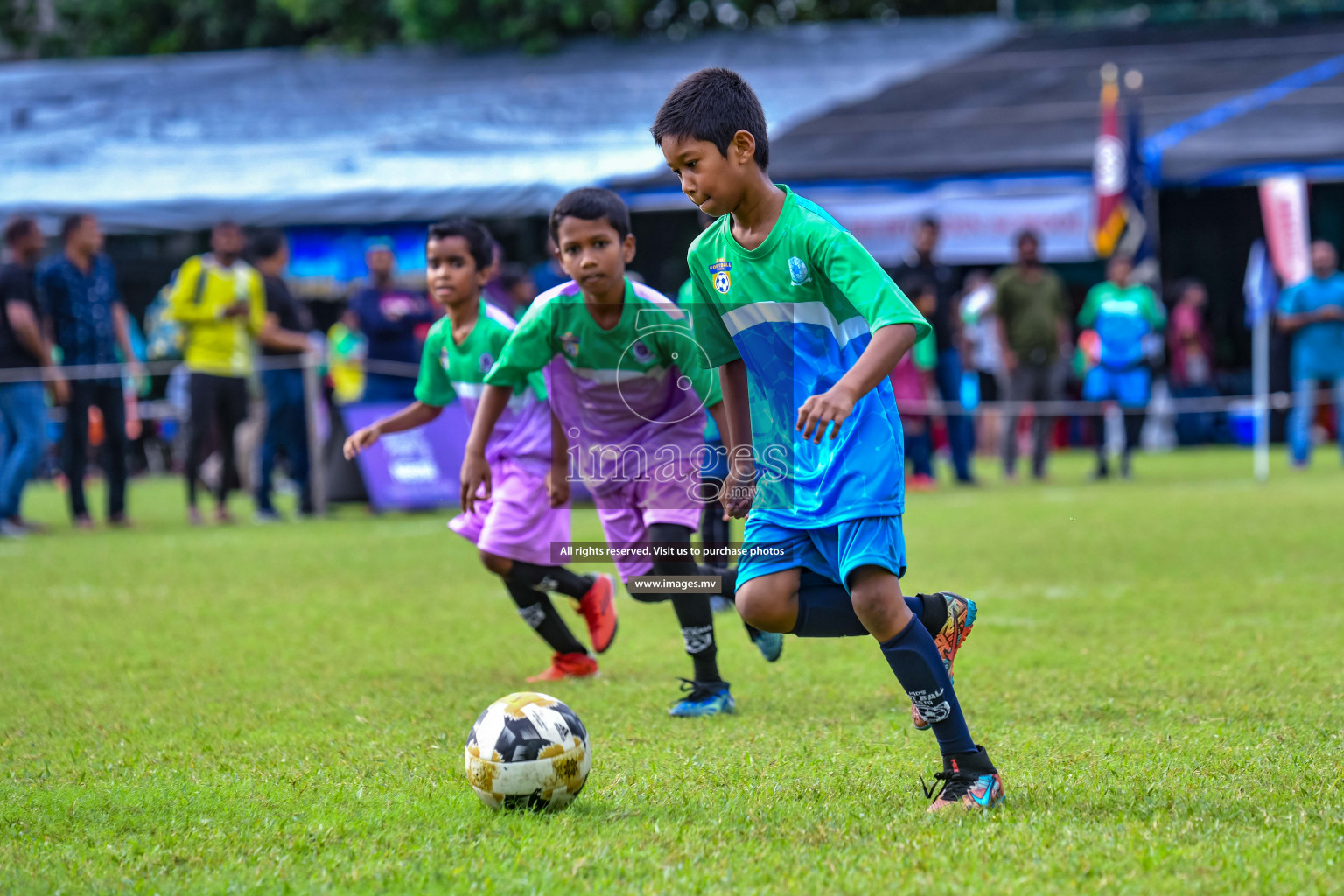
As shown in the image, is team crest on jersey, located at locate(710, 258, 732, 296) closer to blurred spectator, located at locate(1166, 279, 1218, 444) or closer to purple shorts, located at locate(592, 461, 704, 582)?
purple shorts, located at locate(592, 461, 704, 582)

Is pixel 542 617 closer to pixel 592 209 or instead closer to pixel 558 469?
pixel 558 469

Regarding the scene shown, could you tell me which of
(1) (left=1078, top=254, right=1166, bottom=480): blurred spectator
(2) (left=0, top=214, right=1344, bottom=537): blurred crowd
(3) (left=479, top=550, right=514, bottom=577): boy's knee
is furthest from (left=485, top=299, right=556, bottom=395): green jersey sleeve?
(1) (left=1078, top=254, right=1166, bottom=480): blurred spectator

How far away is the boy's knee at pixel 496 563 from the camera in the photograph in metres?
5.43

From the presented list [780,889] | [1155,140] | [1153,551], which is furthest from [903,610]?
[1155,140]

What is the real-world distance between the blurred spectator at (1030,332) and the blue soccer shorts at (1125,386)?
469 mm

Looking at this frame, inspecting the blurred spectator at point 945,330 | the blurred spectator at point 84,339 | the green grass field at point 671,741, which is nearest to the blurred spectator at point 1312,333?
the blurred spectator at point 945,330

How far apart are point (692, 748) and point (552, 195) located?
15.1 meters

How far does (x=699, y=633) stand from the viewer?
4996 mm

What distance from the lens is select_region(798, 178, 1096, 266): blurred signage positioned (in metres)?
17.3

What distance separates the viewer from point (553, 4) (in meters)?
26.7

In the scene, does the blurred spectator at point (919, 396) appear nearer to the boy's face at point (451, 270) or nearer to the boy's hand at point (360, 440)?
the boy's face at point (451, 270)

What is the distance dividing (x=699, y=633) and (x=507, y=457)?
1116 millimetres

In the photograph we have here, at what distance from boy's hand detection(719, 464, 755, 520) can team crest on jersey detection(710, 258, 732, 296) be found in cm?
50

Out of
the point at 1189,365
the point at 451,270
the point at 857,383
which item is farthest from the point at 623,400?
the point at 1189,365
